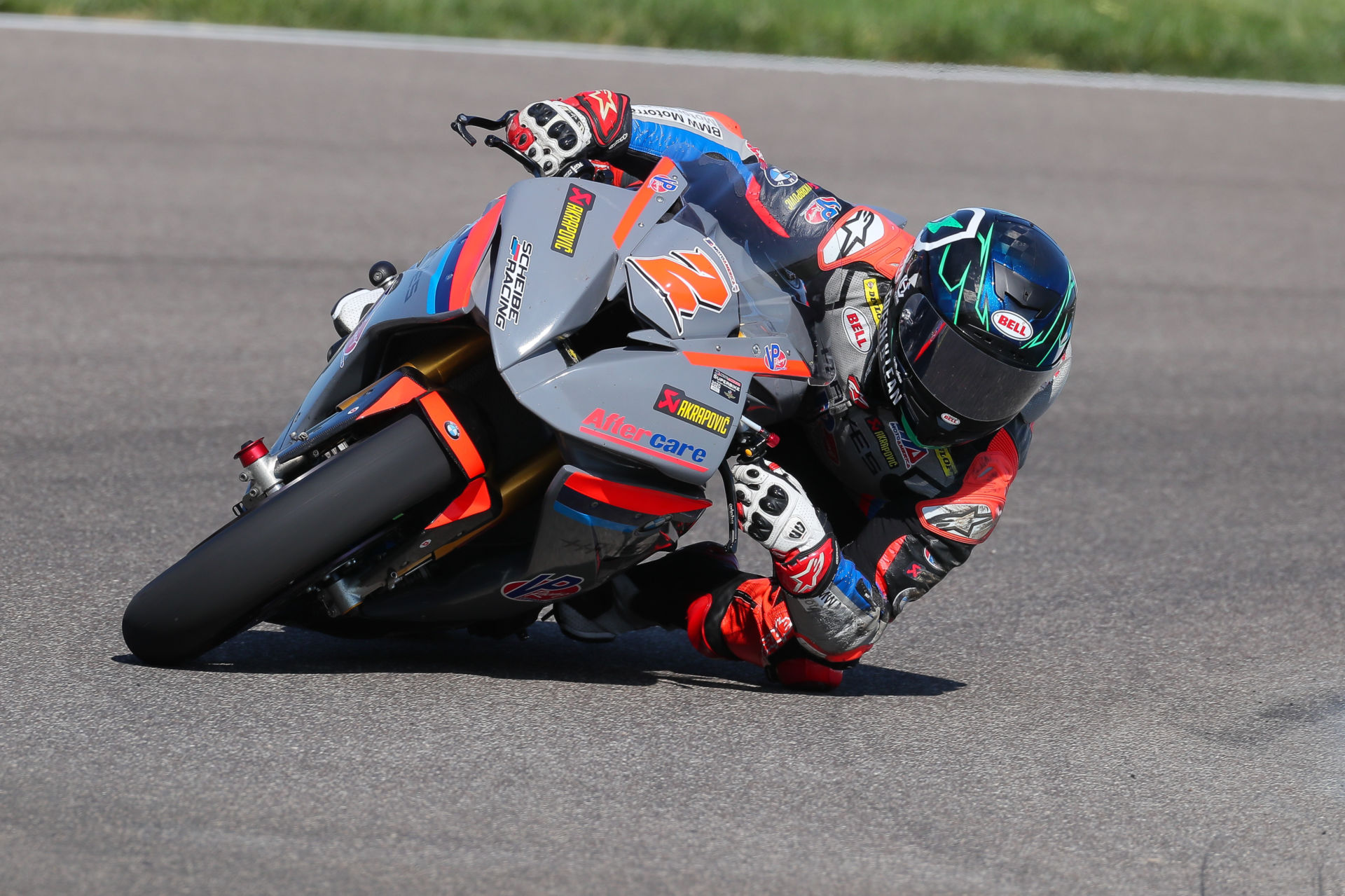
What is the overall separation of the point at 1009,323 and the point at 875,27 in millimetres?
9368

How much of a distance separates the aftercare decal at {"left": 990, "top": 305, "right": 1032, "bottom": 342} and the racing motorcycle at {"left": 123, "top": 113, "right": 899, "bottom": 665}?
457mm

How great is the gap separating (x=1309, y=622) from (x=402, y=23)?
852 cm

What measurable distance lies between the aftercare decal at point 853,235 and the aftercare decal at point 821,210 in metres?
0.04

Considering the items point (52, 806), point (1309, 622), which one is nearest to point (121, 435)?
point (52, 806)

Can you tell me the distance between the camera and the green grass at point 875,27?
11.7 metres

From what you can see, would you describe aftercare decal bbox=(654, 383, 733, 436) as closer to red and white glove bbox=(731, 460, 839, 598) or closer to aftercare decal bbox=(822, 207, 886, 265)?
red and white glove bbox=(731, 460, 839, 598)

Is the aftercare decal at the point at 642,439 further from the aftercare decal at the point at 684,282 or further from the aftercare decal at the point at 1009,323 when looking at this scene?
the aftercare decal at the point at 1009,323

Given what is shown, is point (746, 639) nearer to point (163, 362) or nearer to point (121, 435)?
point (121, 435)

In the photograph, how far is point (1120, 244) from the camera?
9.59 meters

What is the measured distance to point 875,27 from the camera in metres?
12.6

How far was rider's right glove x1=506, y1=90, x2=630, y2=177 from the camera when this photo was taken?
13.9ft

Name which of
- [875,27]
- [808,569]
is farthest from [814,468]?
[875,27]

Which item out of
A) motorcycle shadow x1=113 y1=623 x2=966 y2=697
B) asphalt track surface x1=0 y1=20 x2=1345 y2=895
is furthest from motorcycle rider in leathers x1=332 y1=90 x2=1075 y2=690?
asphalt track surface x1=0 y1=20 x2=1345 y2=895

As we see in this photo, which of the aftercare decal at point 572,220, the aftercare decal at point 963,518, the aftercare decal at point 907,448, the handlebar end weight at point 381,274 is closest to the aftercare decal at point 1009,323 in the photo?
the aftercare decal at point 907,448
